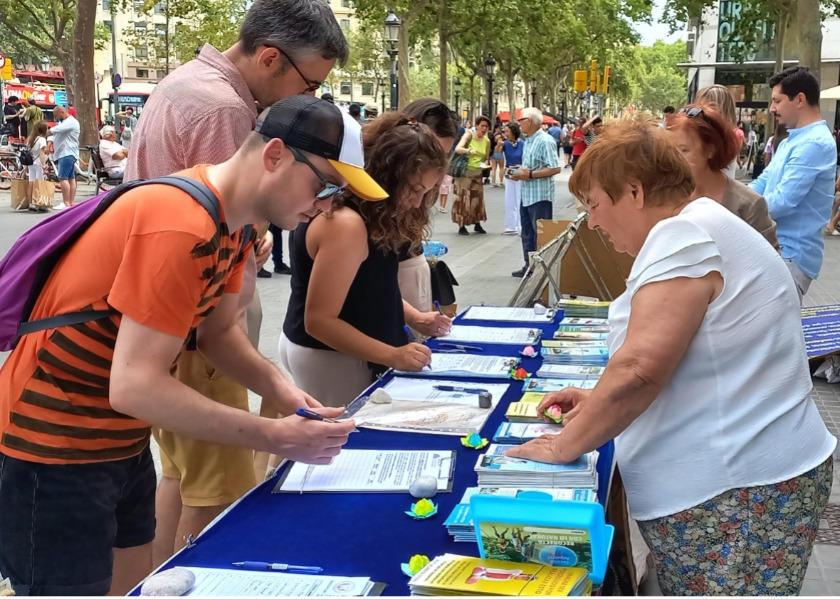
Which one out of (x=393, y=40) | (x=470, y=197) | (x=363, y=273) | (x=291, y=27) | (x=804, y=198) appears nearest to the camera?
(x=291, y=27)

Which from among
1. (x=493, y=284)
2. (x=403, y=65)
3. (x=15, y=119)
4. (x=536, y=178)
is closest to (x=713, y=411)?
(x=493, y=284)

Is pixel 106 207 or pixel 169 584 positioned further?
pixel 106 207

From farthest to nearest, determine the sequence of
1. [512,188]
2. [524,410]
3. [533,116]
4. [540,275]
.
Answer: [512,188] → [533,116] → [540,275] → [524,410]

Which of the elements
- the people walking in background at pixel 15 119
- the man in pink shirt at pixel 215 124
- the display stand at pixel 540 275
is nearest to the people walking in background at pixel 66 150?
the people walking in background at pixel 15 119

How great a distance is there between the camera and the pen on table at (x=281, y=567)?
1.74 metres

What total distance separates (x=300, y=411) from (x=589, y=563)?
74 centimetres

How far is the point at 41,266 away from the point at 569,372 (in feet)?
6.32

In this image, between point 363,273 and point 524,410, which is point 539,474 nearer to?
point 524,410

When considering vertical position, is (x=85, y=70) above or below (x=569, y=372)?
above

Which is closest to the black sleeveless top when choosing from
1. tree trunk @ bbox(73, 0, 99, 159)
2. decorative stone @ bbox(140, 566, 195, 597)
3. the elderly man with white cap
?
decorative stone @ bbox(140, 566, 195, 597)

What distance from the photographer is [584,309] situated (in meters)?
4.43

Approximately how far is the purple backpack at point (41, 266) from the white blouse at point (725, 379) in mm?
1007

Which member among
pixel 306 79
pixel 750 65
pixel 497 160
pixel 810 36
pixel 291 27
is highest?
pixel 750 65

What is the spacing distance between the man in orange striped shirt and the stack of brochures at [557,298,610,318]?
2.56 meters
